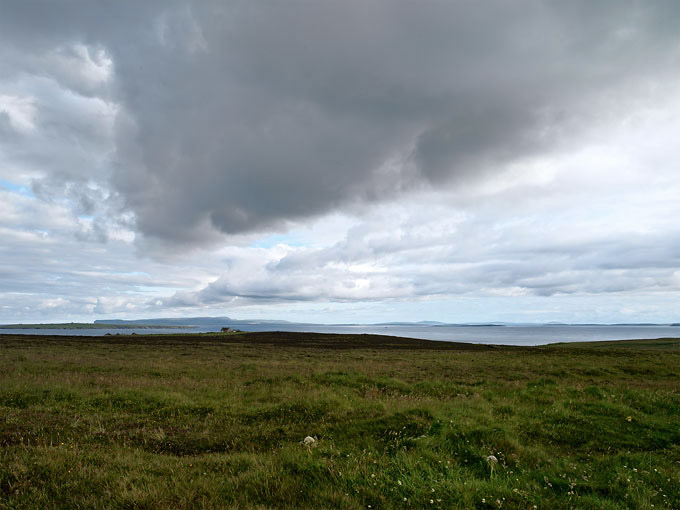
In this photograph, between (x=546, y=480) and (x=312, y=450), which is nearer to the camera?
(x=546, y=480)

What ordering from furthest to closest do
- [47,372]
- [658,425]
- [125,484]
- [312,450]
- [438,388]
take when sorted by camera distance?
[47,372]
[438,388]
[658,425]
[312,450]
[125,484]

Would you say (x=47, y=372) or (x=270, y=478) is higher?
(x=270, y=478)

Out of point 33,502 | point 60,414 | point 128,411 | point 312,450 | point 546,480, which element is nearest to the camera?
point 33,502

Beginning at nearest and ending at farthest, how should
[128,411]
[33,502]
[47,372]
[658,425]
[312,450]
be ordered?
[33,502], [312,450], [658,425], [128,411], [47,372]

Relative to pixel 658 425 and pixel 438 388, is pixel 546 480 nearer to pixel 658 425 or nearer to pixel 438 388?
pixel 658 425

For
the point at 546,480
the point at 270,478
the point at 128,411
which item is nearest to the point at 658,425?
the point at 546,480

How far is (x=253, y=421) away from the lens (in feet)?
38.6

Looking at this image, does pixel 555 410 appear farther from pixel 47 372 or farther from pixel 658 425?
pixel 47 372

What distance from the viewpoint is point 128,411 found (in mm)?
13336

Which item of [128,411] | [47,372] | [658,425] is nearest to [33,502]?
[128,411]

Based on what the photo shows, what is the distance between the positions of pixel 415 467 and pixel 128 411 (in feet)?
36.1

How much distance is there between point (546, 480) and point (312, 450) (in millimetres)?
4803

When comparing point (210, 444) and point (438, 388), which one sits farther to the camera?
point (438, 388)

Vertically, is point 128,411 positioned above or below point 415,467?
below
